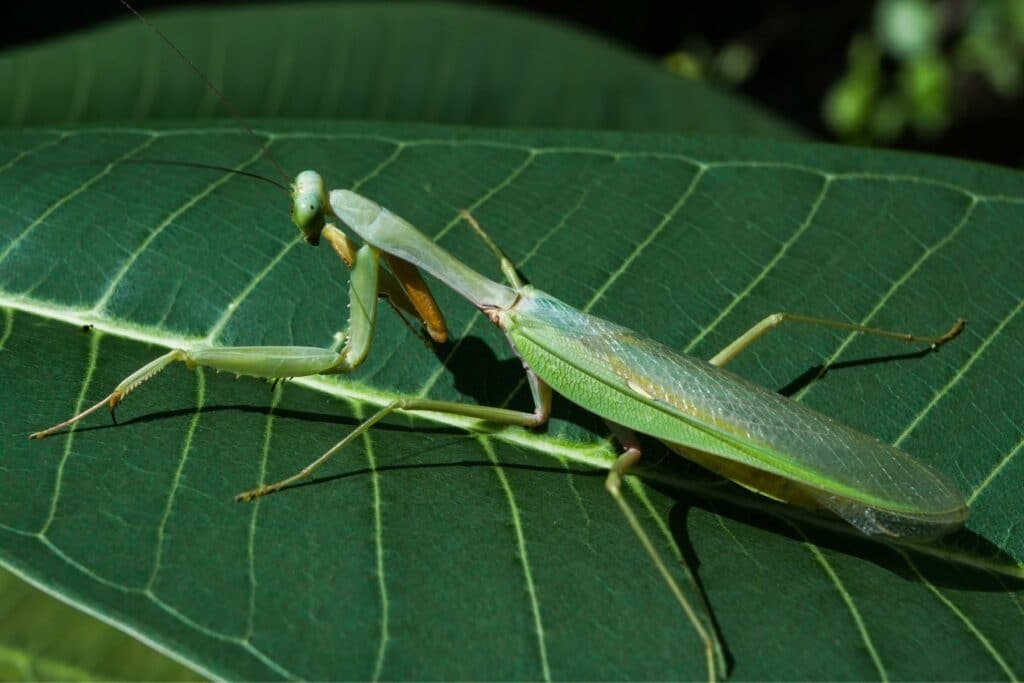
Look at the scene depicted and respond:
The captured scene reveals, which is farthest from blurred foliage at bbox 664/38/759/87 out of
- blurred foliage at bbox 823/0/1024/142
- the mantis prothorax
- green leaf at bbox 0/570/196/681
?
green leaf at bbox 0/570/196/681

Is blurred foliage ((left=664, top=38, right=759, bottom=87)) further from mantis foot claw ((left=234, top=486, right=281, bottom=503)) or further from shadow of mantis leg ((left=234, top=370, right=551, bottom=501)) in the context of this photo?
mantis foot claw ((left=234, top=486, right=281, bottom=503))

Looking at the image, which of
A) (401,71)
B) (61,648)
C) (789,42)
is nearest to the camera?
(61,648)

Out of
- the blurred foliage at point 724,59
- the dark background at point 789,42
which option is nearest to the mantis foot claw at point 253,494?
the blurred foliage at point 724,59

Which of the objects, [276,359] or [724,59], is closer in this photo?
[276,359]

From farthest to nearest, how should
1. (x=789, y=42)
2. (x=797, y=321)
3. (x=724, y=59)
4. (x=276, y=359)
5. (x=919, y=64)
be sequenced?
(x=789, y=42)
(x=724, y=59)
(x=919, y=64)
(x=797, y=321)
(x=276, y=359)

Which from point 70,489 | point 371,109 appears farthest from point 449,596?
point 371,109

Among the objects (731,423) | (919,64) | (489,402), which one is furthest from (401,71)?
(919,64)

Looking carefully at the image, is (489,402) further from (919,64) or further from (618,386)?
(919,64)
